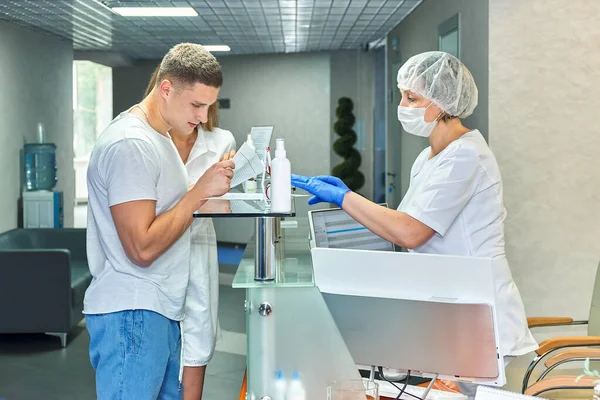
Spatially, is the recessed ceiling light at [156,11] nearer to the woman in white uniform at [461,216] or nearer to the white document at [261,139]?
the white document at [261,139]

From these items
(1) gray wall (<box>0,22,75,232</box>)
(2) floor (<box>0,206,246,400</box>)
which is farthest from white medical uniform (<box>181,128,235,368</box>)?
(1) gray wall (<box>0,22,75,232</box>)

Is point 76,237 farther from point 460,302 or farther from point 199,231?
point 460,302

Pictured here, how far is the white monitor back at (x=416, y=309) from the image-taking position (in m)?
1.59

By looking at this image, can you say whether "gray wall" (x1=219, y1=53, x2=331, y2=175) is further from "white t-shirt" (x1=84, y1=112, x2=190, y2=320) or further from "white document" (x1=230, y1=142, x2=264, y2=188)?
"white t-shirt" (x1=84, y1=112, x2=190, y2=320)

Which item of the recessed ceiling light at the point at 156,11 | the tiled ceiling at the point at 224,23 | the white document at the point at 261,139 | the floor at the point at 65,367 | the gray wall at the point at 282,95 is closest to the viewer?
the white document at the point at 261,139

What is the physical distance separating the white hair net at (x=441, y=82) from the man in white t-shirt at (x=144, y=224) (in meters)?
0.76

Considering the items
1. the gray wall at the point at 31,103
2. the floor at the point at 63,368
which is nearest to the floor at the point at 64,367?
the floor at the point at 63,368

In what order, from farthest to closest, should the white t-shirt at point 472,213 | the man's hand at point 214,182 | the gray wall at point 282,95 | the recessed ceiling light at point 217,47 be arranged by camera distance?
the gray wall at point 282,95 → the recessed ceiling light at point 217,47 → the white t-shirt at point 472,213 → the man's hand at point 214,182

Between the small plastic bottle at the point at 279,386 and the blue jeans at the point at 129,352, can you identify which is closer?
the blue jeans at the point at 129,352

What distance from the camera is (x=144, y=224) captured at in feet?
6.34

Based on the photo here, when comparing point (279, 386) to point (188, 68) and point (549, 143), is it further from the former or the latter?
point (549, 143)

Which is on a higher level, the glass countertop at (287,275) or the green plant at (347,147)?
the green plant at (347,147)

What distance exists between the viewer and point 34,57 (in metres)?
7.89

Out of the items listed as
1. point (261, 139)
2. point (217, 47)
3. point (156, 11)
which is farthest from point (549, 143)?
point (217, 47)
